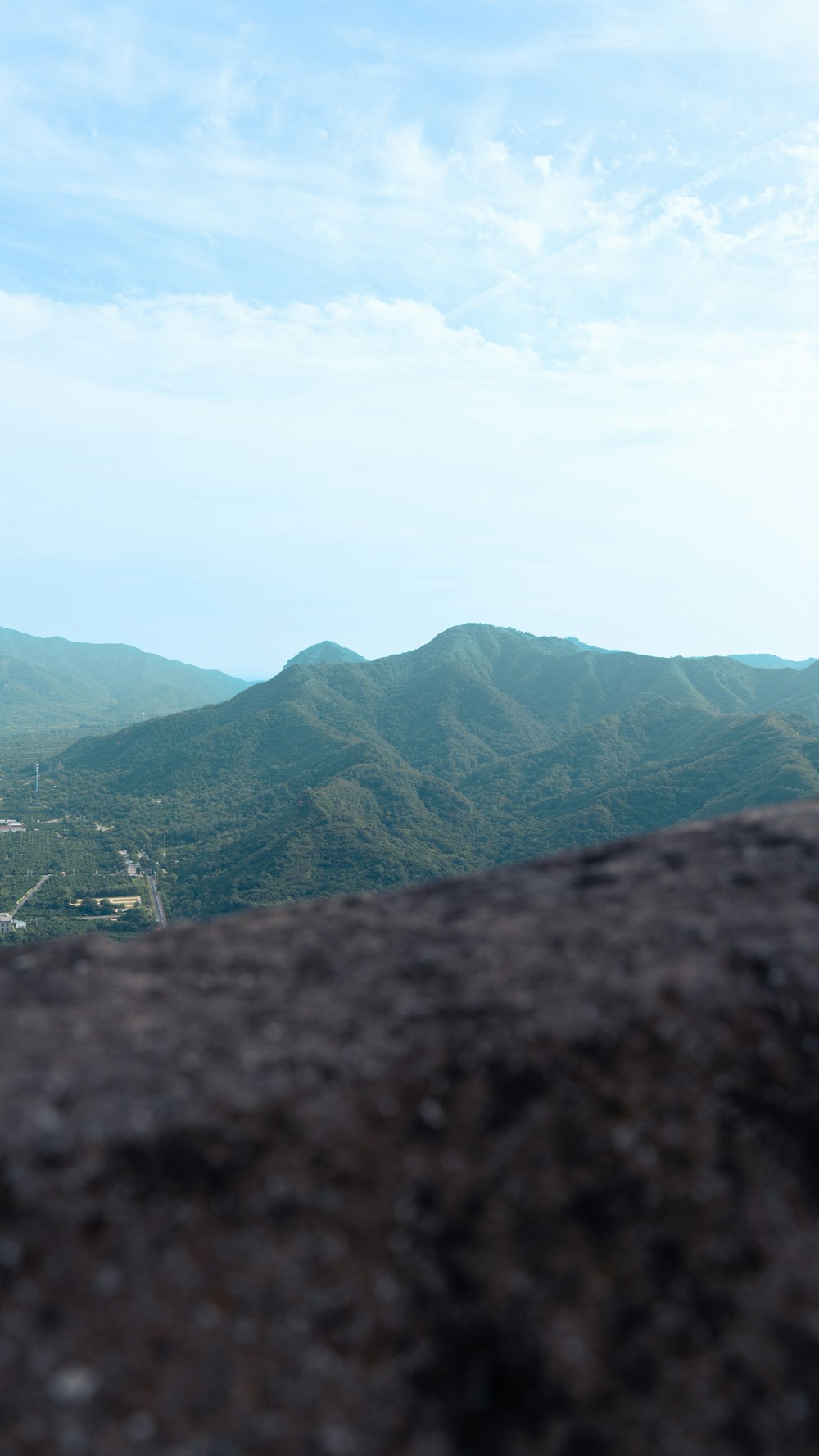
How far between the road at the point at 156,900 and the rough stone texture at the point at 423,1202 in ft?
369

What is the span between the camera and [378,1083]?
7.60 metres

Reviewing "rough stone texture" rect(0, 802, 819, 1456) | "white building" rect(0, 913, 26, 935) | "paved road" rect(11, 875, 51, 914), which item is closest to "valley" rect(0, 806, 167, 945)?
"paved road" rect(11, 875, 51, 914)

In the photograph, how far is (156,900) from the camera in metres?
133

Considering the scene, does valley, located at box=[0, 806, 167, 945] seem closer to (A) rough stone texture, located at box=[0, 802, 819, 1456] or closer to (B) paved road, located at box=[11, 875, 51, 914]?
(B) paved road, located at box=[11, 875, 51, 914]

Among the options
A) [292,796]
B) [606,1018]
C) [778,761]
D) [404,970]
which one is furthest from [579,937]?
[292,796]

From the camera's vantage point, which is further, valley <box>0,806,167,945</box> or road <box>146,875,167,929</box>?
road <box>146,875,167,929</box>

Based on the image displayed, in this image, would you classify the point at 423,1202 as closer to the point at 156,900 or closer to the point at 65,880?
the point at 156,900

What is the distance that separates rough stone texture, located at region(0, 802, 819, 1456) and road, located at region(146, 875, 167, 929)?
112404 millimetres

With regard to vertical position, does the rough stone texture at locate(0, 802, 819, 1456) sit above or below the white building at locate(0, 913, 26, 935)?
above

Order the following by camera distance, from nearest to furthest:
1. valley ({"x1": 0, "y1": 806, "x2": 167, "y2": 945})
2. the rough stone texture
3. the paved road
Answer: the rough stone texture, valley ({"x1": 0, "y1": 806, "x2": 167, "y2": 945}), the paved road

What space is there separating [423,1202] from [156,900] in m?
136

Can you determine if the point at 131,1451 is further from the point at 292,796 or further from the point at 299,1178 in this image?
the point at 292,796

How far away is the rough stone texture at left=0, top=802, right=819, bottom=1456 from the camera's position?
5.81 m

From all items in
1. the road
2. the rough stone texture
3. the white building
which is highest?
the rough stone texture
